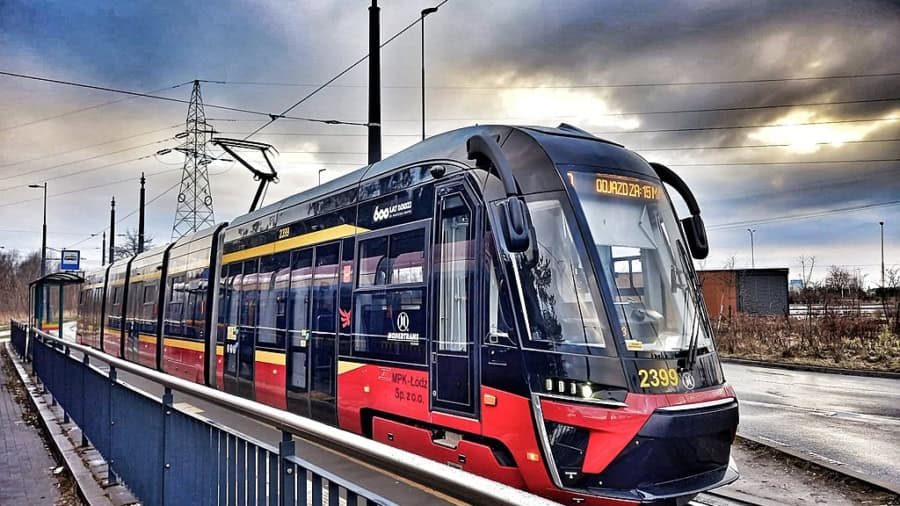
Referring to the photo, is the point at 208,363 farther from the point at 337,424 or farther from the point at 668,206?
the point at 668,206

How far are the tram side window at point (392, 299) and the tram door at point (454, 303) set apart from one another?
0.91 ft

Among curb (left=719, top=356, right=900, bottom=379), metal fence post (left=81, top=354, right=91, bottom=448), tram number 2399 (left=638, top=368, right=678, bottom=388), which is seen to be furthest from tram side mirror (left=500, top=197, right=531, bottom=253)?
curb (left=719, top=356, right=900, bottom=379)

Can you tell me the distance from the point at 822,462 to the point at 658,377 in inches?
163

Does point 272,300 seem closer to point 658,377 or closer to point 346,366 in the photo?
point 346,366

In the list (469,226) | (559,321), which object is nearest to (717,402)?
(559,321)

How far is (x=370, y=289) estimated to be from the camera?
318 inches

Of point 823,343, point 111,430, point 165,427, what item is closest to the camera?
point 165,427

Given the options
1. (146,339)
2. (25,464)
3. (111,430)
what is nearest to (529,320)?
(111,430)

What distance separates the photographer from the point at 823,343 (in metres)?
23.0

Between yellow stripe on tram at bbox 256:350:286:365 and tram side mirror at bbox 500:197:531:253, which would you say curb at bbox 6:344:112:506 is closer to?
yellow stripe on tram at bbox 256:350:286:365

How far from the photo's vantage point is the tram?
5.43 m

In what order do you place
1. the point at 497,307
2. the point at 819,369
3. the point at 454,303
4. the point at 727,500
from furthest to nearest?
the point at 819,369 < the point at 727,500 < the point at 454,303 < the point at 497,307

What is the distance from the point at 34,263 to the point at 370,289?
112 meters

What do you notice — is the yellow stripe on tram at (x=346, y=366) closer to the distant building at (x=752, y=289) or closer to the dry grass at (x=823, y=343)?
the dry grass at (x=823, y=343)
